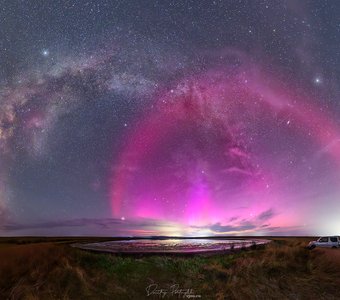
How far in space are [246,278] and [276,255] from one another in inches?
231

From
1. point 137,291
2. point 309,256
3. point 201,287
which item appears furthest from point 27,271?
point 309,256

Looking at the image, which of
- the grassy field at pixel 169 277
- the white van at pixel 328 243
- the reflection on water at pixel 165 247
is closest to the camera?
the grassy field at pixel 169 277

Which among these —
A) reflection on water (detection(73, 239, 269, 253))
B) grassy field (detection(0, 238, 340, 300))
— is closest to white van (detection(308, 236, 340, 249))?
reflection on water (detection(73, 239, 269, 253))

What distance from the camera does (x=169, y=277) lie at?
16250mm

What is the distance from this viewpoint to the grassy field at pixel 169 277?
14.7m

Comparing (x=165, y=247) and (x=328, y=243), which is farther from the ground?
(x=165, y=247)

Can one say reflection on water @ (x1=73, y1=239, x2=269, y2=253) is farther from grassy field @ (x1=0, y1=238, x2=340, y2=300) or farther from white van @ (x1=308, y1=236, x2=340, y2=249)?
white van @ (x1=308, y1=236, x2=340, y2=249)

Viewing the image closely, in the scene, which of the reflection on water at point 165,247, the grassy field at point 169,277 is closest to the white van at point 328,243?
the reflection on water at point 165,247

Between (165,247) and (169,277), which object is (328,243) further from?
(169,277)

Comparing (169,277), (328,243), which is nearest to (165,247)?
(169,277)

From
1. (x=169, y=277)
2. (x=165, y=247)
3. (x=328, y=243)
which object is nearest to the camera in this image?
(x=169, y=277)

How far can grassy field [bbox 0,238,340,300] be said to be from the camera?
48.2ft

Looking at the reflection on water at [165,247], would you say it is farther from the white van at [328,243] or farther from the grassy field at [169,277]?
the white van at [328,243]

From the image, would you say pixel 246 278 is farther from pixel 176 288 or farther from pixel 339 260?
pixel 339 260
